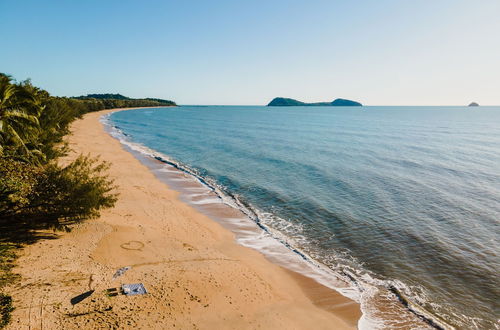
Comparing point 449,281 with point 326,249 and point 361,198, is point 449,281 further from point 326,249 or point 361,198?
point 361,198

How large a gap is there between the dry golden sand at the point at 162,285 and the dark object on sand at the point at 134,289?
248 millimetres

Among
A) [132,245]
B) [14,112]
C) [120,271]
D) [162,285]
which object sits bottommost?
[162,285]

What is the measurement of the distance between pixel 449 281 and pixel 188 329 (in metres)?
13.5

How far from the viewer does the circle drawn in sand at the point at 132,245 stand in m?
14.7

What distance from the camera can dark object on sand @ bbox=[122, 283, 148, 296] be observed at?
429 inches

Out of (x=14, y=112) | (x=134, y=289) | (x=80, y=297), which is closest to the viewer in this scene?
(x=80, y=297)

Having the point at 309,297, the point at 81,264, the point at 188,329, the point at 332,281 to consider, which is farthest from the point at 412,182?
the point at 81,264

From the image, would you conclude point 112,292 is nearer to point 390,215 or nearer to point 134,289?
point 134,289

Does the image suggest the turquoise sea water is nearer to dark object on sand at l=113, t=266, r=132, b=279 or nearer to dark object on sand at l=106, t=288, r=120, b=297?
dark object on sand at l=113, t=266, r=132, b=279

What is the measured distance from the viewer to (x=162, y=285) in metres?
11.8

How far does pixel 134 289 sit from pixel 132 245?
14.2 feet

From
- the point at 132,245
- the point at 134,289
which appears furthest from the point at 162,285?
the point at 132,245

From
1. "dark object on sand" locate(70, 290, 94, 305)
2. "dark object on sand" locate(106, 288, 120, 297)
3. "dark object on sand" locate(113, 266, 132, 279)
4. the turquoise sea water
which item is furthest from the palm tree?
the turquoise sea water

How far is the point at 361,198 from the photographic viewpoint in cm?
2572
